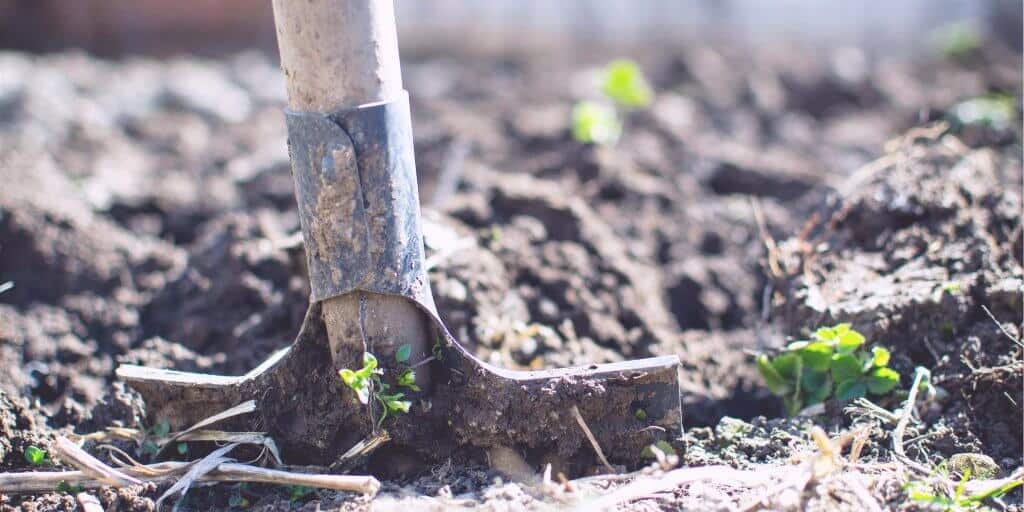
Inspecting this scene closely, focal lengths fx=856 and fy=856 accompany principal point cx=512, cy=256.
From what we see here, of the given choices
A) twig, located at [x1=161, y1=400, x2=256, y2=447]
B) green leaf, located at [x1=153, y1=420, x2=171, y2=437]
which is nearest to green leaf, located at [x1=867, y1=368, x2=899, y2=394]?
twig, located at [x1=161, y1=400, x2=256, y2=447]

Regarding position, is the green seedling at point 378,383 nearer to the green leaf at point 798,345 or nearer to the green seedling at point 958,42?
the green leaf at point 798,345

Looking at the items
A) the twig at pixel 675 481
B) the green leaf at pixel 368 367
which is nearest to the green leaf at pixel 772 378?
the twig at pixel 675 481

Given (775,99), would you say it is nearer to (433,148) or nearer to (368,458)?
(433,148)

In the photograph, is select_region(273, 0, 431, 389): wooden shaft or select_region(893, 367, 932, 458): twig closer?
select_region(273, 0, 431, 389): wooden shaft

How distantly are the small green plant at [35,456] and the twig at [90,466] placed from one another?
7.7 inches

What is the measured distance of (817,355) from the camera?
2039mm

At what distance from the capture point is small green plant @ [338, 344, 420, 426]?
5.58ft

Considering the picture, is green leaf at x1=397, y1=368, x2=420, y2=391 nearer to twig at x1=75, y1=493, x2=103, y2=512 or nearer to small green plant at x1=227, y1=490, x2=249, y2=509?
small green plant at x1=227, y1=490, x2=249, y2=509

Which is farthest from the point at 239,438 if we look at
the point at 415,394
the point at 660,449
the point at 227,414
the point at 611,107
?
the point at 611,107

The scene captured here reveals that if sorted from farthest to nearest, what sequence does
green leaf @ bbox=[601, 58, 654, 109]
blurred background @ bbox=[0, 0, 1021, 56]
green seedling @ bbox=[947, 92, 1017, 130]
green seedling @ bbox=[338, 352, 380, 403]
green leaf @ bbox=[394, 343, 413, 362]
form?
1. blurred background @ bbox=[0, 0, 1021, 56]
2. green leaf @ bbox=[601, 58, 654, 109]
3. green seedling @ bbox=[947, 92, 1017, 130]
4. green leaf @ bbox=[394, 343, 413, 362]
5. green seedling @ bbox=[338, 352, 380, 403]

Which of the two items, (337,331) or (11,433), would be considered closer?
(337,331)

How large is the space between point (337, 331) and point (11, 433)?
0.80 metres

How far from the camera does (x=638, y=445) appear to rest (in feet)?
6.09

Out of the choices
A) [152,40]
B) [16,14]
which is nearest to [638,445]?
[152,40]
